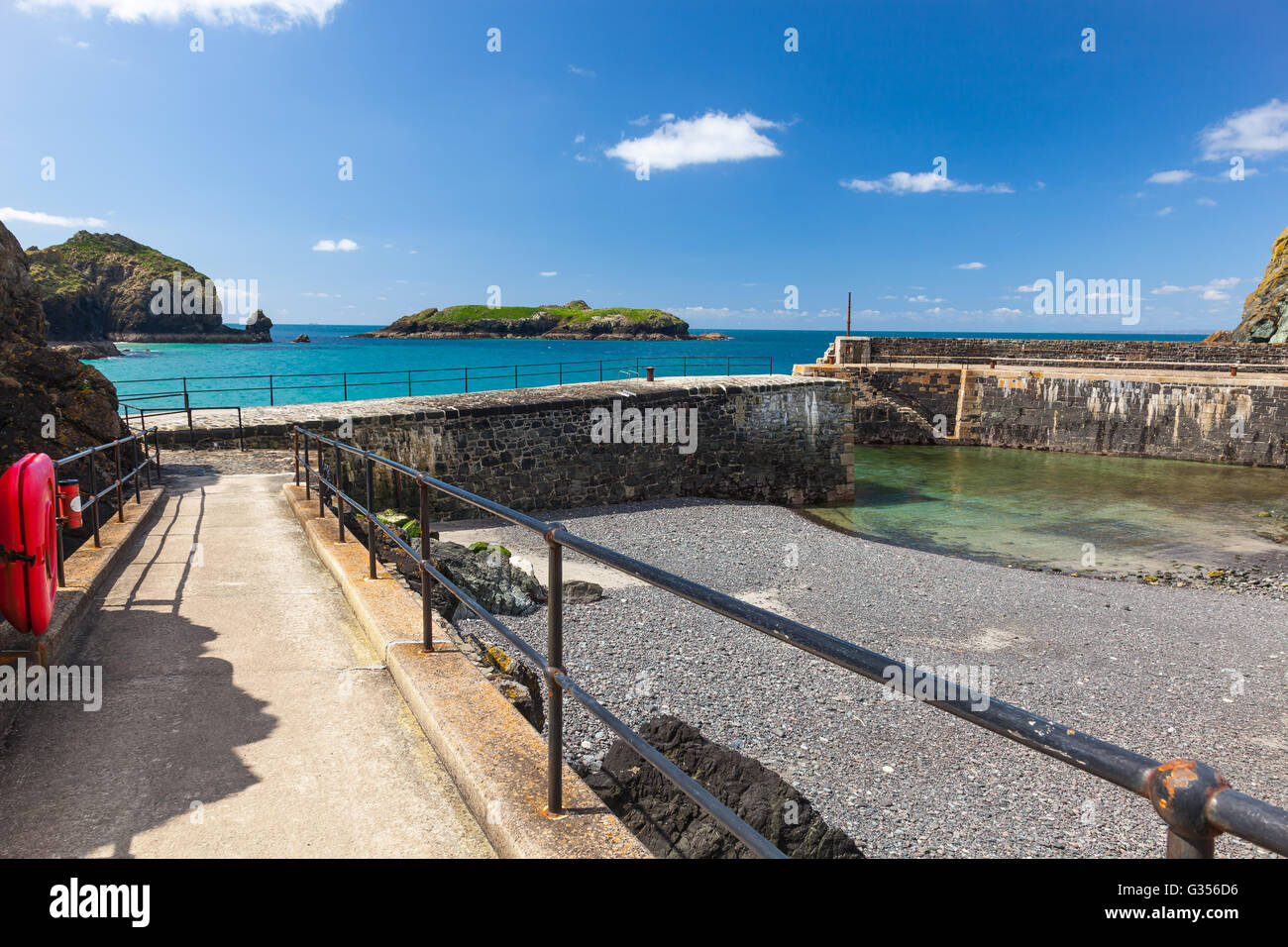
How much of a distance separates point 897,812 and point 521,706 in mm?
3171

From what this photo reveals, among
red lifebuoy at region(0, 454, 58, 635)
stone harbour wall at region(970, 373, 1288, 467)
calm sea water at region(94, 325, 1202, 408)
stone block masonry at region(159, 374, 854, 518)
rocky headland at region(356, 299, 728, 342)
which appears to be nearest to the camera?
red lifebuoy at region(0, 454, 58, 635)

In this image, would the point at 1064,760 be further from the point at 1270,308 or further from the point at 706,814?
A: the point at 1270,308

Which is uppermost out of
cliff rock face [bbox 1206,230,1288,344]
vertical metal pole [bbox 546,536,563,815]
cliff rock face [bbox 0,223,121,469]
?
cliff rock face [bbox 1206,230,1288,344]

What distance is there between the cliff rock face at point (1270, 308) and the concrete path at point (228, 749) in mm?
48698

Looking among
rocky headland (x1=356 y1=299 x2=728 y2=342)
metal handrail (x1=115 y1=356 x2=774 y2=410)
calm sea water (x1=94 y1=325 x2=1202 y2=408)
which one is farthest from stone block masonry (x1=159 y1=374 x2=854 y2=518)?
rocky headland (x1=356 y1=299 x2=728 y2=342)

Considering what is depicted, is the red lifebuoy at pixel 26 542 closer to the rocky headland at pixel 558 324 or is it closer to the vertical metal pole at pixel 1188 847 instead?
the vertical metal pole at pixel 1188 847

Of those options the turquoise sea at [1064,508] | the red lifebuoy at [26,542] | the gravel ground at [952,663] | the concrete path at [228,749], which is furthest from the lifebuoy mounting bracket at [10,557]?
the turquoise sea at [1064,508]

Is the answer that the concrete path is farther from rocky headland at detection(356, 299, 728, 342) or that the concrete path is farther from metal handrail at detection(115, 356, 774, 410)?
rocky headland at detection(356, 299, 728, 342)

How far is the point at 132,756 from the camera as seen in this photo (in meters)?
3.09

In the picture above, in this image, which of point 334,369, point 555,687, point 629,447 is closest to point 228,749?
point 555,687

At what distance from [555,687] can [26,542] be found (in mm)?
2610

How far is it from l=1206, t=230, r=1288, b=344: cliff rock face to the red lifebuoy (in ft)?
163

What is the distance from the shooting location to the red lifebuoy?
10.7 ft
